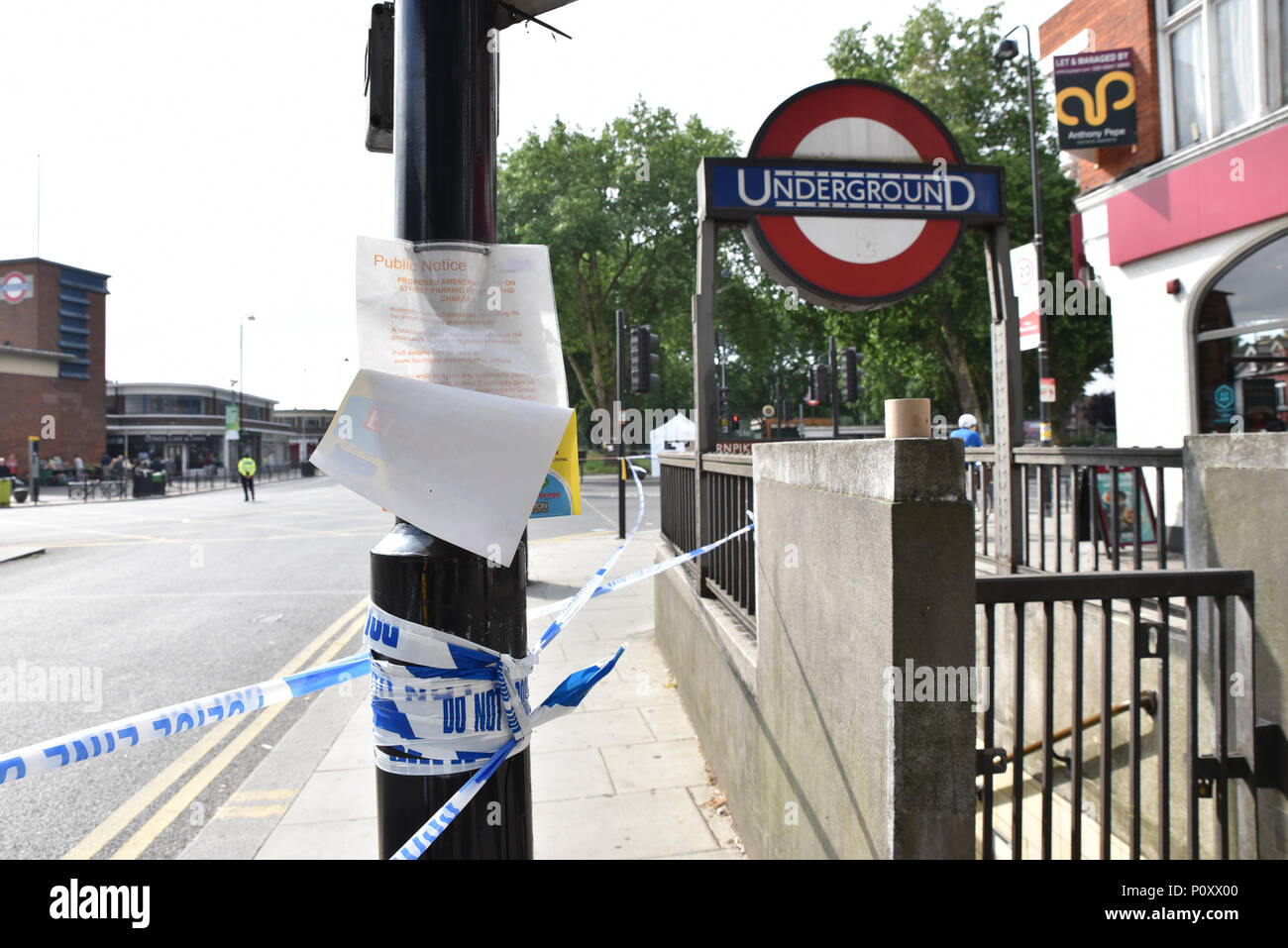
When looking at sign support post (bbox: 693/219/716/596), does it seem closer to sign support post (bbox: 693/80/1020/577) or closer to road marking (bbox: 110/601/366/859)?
sign support post (bbox: 693/80/1020/577)

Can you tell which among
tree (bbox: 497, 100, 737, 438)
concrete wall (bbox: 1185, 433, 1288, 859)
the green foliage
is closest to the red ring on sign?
concrete wall (bbox: 1185, 433, 1288, 859)

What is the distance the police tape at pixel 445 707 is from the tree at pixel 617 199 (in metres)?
34.2

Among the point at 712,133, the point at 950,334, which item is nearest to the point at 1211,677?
the point at 950,334

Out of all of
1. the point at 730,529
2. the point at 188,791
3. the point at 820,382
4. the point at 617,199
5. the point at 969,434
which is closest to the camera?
the point at 730,529

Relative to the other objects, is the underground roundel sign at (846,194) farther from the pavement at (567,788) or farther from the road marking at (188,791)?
the road marking at (188,791)

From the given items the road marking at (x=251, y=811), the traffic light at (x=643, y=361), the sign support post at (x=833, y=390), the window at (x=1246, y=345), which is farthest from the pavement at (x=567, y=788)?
the sign support post at (x=833, y=390)

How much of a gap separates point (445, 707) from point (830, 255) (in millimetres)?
3186

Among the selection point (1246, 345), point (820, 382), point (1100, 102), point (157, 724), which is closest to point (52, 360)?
point (820, 382)

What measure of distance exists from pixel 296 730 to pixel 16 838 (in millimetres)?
1669

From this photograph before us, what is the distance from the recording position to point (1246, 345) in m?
8.70

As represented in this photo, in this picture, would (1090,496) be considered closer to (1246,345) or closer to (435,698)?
(435,698)

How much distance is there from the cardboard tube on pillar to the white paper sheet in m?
0.77

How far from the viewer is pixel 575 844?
11.0ft

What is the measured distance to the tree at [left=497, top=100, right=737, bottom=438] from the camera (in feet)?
120
